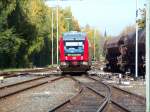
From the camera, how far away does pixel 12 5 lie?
2409 inches

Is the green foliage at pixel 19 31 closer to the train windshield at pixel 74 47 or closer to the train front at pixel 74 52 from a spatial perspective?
the train front at pixel 74 52

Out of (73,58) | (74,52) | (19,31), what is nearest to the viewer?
(73,58)

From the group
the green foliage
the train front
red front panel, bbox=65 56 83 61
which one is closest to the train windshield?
the train front

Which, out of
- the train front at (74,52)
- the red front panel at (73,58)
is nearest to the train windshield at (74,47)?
the train front at (74,52)

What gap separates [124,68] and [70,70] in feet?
16.1

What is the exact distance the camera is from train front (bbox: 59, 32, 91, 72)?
4238cm

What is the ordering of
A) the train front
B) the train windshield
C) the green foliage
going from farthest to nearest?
1. the green foliage
2. the train windshield
3. the train front

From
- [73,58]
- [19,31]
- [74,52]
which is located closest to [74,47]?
[74,52]

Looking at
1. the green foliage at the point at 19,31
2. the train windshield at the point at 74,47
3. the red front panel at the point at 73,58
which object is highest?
the green foliage at the point at 19,31

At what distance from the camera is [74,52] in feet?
140

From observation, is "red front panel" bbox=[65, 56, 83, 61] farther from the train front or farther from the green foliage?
the green foliage

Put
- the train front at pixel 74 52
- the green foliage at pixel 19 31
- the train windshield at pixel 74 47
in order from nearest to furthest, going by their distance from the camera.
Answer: the train front at pixel 74 52, the train windshield at pixel 74 47, the green foliage at pixel 19 31

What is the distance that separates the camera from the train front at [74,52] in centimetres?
4238

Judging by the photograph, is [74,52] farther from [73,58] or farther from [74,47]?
[73,58]
